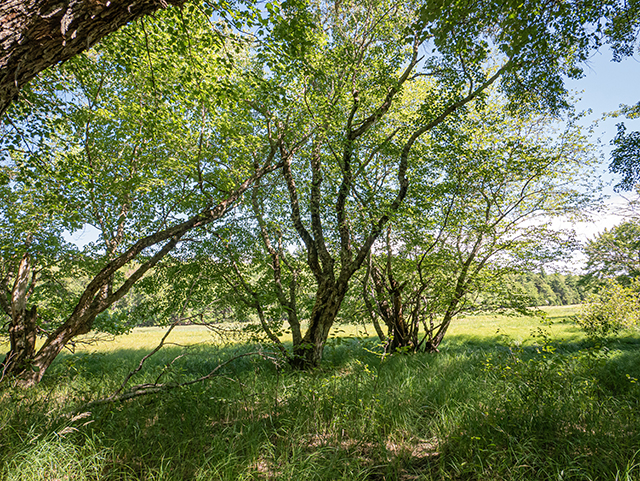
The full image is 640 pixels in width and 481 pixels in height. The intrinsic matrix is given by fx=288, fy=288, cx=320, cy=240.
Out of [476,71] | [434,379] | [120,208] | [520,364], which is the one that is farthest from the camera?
[120,208]

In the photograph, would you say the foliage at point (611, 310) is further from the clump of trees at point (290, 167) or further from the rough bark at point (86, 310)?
the rough bark at point (86, 310)

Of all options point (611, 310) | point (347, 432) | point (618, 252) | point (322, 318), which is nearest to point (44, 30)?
point (347, 432)

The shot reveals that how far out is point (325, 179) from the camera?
8.20m

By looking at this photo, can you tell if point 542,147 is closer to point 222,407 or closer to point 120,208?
point 222,407

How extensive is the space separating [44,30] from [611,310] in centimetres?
1427

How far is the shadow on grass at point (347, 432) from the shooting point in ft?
8.64

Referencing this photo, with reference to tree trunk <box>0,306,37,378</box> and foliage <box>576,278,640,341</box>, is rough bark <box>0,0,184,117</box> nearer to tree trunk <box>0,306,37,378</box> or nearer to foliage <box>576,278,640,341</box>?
tree trunk <box>0,306,37,378</box>

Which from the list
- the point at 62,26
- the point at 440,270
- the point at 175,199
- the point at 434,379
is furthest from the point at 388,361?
the point at 62,26

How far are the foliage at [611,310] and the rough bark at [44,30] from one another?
12.8 m

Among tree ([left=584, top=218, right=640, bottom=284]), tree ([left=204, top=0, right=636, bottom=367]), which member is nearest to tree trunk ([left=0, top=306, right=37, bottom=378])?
tree ([left=204, top=0, right=636, bottom=367])

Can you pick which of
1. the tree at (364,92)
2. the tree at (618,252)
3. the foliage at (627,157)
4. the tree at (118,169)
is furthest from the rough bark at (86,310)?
the tree at (618,252)

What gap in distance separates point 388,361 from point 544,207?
6652mm

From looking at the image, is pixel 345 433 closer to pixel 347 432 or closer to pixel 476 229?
pixel 347 432

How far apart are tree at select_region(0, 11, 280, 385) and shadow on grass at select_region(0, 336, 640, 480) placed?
1987 millimetres
